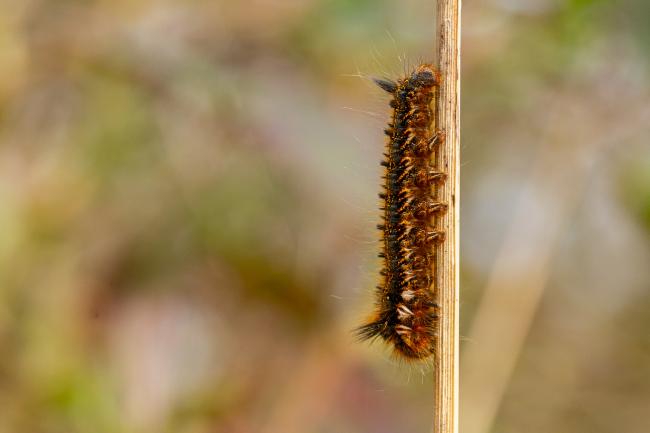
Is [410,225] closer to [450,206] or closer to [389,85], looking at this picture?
[450,206]

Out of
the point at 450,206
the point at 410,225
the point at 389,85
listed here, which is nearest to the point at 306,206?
the point at 389,85

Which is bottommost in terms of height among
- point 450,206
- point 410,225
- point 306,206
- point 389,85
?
point 306,206

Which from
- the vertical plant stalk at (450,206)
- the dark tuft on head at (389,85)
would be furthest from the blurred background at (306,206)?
the vertical plant stalk at (450,206)

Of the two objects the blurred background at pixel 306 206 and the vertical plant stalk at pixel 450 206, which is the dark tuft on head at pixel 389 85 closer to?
the vertical plant stalk at pixel 450 206

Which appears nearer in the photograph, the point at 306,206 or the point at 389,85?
the point at 389,85

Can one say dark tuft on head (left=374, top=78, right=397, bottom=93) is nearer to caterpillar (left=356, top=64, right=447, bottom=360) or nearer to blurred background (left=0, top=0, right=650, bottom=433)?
caterpillar (left=356, top=64, right=447, bottom=360)

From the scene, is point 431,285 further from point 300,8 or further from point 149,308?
point 300,8

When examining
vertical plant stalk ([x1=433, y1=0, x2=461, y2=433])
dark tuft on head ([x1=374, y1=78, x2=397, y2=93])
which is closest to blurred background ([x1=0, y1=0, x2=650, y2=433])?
dark tuft on head ([x1=374, y1=78, x2=397, y2=93])
